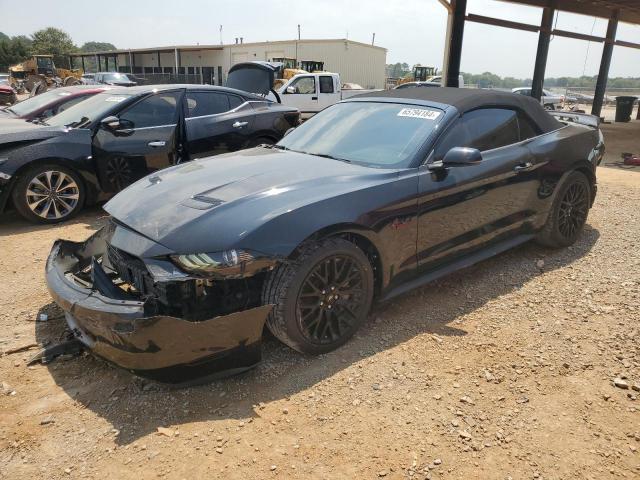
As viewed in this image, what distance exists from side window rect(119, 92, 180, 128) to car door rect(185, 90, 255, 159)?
181mm

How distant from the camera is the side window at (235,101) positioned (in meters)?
6.61

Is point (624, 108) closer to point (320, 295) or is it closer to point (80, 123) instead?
point (80, 123)

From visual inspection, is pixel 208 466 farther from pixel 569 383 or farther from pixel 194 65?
pixel 194 65

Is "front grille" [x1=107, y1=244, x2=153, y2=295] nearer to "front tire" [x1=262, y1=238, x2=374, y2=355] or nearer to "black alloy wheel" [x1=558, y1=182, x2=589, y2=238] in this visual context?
"front tire" [x1=262, y1=238, x2=374, y2=355]

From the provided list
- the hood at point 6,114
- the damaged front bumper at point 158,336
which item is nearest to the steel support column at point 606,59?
the hood at point 6,114

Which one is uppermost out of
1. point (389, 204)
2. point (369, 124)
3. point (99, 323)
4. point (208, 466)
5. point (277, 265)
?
point (369, 124)

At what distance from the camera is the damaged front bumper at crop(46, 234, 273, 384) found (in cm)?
236

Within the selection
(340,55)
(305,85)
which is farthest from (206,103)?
(340,55)

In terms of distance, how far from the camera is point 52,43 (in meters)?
84.6

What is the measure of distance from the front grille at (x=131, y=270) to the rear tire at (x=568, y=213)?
3.45 m

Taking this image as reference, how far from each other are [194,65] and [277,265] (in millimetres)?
49555

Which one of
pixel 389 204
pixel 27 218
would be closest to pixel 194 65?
pixel 27 218

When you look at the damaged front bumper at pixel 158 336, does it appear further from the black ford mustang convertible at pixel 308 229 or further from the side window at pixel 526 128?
the side window at pixel 526 128

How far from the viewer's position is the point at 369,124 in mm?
3725
